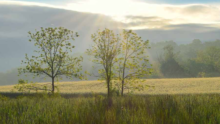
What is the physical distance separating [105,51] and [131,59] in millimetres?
2479

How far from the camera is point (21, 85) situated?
1540 cm

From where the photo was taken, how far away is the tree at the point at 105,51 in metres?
14.1

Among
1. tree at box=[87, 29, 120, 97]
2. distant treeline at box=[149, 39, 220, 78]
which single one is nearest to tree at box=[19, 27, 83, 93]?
tree at box=[87, 29, 120, 97]

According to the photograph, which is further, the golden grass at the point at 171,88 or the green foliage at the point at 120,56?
the golden grass at the point at 171,88

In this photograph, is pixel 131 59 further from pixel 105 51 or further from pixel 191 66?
pixel 191 66

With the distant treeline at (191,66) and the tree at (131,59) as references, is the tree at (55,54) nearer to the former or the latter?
the tree at (131,59)

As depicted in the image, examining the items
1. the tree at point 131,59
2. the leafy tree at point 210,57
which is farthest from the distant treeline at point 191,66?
the tree at point 131,59

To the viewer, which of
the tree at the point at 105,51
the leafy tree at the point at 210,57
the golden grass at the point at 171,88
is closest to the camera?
the tree at the point at 105,51

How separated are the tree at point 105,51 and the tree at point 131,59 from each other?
38.4 inches

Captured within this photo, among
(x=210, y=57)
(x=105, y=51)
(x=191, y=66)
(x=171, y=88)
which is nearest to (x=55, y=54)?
(x=105, y=51)

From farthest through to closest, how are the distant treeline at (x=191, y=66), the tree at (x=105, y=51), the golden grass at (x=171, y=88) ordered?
the distant treeline at (x=191, y=66) < the golden grass at (x=171, y=88) < the tree at (x=105, y=51)

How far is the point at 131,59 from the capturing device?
15.9 metres

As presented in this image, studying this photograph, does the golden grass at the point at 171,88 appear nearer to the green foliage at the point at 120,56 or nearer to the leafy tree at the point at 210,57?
the green foliage at the point at 120,56

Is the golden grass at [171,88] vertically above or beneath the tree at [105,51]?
beneath
